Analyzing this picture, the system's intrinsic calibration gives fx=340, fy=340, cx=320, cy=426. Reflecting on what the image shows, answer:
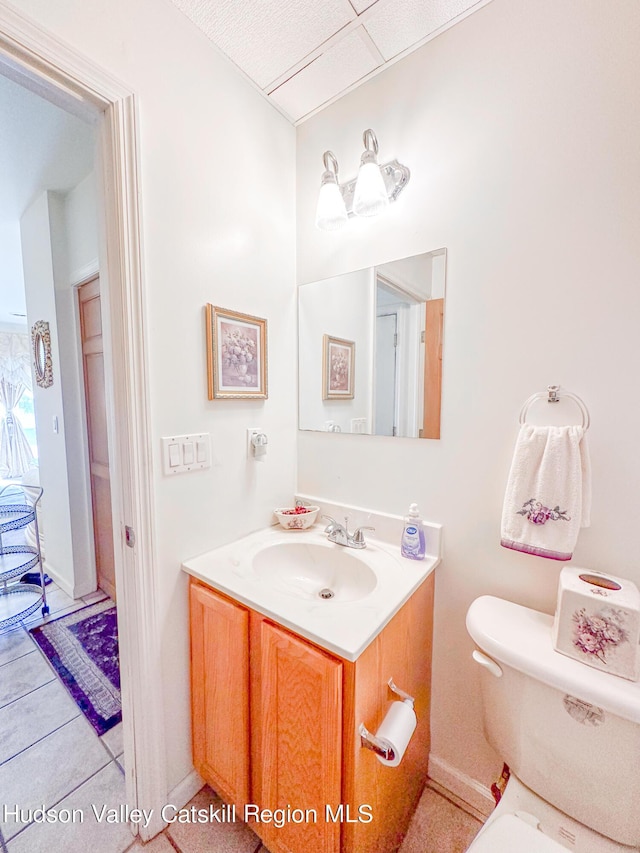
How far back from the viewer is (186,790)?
44.6 inches

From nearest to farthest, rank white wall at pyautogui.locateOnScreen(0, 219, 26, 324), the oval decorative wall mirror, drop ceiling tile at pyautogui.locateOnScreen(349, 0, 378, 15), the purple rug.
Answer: drop ceiling tile at pyautogui.locateOnScreen(349, 0, 378, 15) → the purple rug → the oval decorative wall mirror → white wall at pyautogui.locateOnScreen(0, 219, 26, 324)

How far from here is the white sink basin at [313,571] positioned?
1.15 m

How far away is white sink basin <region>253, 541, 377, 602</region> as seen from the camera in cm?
115

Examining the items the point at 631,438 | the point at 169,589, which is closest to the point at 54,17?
the point at 169,589

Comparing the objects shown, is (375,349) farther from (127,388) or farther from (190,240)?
(127,388)

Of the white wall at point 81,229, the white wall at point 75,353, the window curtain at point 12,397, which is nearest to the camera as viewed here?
the white wall at point 81,229

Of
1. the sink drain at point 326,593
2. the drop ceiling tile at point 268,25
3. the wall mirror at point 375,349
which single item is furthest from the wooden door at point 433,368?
the drop ceiling tile at point 268,25

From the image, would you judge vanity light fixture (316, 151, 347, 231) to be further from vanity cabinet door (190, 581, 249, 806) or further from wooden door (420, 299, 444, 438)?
vanity cabinet door (190, 581, 249, 806)

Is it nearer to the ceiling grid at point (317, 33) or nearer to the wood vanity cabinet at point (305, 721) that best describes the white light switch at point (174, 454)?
the wood vanity cabinet at point (305, 721)

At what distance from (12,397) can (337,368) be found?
233 inches

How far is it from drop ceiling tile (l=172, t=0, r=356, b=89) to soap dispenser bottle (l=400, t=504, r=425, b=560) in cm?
151

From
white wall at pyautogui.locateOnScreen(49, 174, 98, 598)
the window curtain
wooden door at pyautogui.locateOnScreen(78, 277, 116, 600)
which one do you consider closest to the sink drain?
wooden door at pyautogui.locateOnScreen(78, 277, 116, 600)

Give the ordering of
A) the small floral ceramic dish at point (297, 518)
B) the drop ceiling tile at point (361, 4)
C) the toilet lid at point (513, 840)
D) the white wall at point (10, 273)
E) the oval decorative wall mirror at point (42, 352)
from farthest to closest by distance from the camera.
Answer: the white wall at point (10, 273) < the oval decorative wall mirror at point (42, 352) < the small floral ceramic dish at point (297, 518) < the drop ceiling tile at point (361, 4) < the toilet lid at point (513, 840)

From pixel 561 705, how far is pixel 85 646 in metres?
2.19
